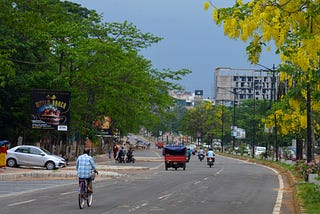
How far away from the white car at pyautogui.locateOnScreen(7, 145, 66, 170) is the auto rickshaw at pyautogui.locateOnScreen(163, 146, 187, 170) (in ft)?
29.7

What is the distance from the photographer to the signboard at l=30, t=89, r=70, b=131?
46.6 meters

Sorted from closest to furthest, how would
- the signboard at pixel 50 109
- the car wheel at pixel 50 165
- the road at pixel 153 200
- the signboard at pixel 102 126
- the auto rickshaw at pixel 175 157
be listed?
the road at pixel 153 200
the car wheel at pixel 50 165
the signboard at pixel 50 109
the auto rickshaw at pixel 175 157
the signboard at pixel 102 126

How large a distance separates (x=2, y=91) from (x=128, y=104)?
42.0ft

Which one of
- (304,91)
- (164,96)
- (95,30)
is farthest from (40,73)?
(304,91)

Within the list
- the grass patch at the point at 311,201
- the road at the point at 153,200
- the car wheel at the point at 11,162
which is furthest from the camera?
the car wheel at the point at 11,162

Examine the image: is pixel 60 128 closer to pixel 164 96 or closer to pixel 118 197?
pixel 164 96

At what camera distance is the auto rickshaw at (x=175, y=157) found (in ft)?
161

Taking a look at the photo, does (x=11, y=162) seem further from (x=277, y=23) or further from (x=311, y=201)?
(x=277, y=23)

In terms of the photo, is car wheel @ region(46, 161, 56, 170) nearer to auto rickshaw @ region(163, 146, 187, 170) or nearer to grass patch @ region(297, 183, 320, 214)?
auto rickshaw @ region(163, 146, 187, 170)

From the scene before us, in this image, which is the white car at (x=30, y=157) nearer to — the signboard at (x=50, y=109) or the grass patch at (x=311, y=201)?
the signboard at (x=50, y=109)

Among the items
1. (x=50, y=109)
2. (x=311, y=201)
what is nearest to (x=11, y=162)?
(x=50, y=109)

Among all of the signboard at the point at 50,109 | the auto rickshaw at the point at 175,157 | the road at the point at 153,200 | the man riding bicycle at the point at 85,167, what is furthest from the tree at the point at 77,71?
the man riding bicycle at the point at 85,167

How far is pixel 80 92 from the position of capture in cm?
5444

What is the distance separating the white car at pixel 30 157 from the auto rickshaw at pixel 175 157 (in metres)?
9.04
